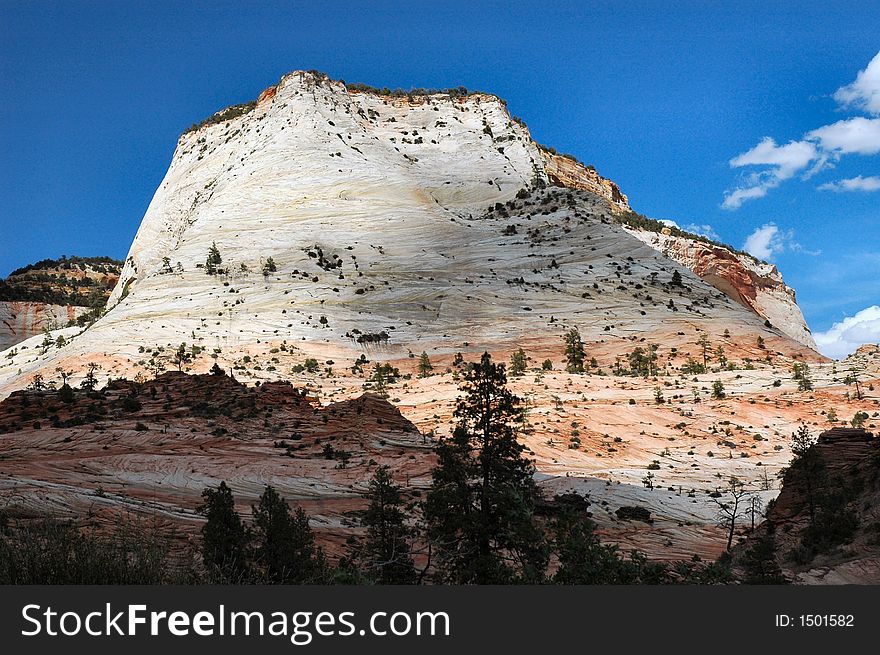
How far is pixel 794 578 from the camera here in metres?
11.0

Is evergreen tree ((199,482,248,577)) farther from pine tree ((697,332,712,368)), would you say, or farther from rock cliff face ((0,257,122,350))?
rock cliff face ((0,257,122,350))

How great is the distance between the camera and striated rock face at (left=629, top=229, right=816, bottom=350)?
71.2 meters

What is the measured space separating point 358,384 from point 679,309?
80.8ft

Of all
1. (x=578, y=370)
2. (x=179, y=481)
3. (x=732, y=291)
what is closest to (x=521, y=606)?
(x=179, y=481)

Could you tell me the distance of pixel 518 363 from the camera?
39.5m

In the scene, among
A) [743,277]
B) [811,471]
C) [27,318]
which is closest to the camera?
[811,471]

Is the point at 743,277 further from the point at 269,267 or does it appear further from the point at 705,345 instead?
the point at 269,267

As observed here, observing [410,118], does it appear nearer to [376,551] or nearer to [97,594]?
[376,551]

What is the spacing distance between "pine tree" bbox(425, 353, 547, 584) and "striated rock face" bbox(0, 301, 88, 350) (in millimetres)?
68854

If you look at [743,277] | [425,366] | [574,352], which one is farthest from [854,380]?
[743,277]

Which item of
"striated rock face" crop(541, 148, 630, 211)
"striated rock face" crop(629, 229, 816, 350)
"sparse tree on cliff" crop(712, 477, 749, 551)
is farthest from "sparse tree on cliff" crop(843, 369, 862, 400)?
"striated rock face" crop(541, 148, 630, 211)

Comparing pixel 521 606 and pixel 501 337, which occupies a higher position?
pixel 501 337

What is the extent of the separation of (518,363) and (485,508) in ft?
90.5

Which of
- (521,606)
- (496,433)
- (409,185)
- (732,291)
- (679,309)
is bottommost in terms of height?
(521,606)
